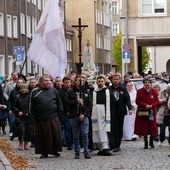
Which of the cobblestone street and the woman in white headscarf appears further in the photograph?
the woman in white headscarf

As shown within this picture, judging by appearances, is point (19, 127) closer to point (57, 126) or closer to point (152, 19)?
point (57, 126)

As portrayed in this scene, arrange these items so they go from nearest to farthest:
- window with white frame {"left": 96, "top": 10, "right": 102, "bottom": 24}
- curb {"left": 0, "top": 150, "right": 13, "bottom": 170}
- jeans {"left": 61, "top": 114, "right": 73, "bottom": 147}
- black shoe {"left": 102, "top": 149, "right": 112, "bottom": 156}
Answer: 1. curb {"left": 0, "top": 150, "right": 13, "bottom": 170}
2. black shoe {"left": 102, "top": 149, "right": 112, "bottom": 156}
3. jeans {"left": 61, "top": 114, "right": 73, "bottom": 147}
4. window with white frame {"left": 96, "top": 10, "right": 102, "bottom": 24}

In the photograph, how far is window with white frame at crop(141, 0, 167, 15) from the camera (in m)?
48.8

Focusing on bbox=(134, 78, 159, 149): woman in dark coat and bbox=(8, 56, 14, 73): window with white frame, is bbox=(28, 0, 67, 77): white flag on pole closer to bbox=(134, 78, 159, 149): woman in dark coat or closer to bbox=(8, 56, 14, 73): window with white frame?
bbox=(134, 78, 159, 149): woman in dark coat

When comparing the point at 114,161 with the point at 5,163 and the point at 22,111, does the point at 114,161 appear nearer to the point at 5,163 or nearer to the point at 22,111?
the point at 5,163

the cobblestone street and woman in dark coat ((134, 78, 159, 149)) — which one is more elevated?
woman in dark coat ((134, 78, 159, 149))

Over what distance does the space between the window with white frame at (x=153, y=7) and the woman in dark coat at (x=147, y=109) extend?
28613 mm

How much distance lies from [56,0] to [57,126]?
11.4 ft

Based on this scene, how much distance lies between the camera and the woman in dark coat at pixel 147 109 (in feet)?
66.4

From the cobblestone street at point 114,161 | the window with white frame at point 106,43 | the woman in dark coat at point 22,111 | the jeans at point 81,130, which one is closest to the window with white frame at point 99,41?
the window with white frame at point 106,43

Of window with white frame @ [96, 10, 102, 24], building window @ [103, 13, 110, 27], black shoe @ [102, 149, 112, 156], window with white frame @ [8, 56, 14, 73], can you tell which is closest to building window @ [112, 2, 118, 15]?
building window @ [103, 13, 110, 27]

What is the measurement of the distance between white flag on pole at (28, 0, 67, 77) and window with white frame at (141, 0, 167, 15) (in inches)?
1167

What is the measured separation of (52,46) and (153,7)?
101 ft

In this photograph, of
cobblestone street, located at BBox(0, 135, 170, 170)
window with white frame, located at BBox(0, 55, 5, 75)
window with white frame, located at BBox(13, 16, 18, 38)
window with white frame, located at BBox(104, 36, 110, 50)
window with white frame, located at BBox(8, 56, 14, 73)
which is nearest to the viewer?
cobblestone street, located at BBox(0, 135, 170, 170)
